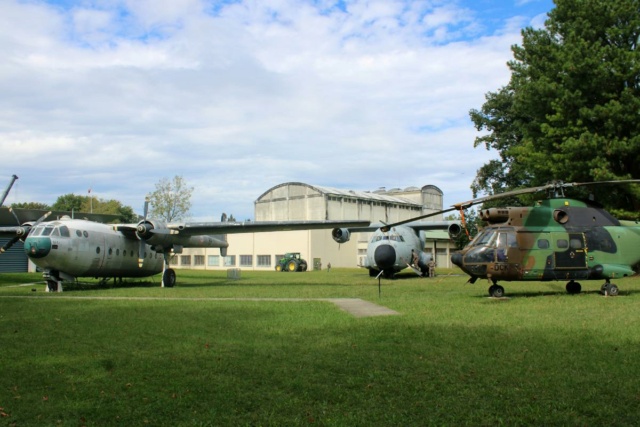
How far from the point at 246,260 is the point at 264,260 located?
2.88 metres

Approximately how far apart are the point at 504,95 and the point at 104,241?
33517mm

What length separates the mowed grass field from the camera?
5590mm

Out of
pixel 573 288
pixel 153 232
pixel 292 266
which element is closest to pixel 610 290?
pixel 573 288

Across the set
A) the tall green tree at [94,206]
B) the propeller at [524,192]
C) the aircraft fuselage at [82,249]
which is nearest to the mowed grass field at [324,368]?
the propeller at [524,192]

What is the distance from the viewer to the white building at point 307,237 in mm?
65188

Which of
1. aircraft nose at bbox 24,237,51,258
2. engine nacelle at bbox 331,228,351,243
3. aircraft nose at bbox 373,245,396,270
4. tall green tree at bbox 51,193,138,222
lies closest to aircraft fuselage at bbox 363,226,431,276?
aircraft nose at bbox 373,245,396,270

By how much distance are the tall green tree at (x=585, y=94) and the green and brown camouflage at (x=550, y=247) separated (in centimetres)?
980

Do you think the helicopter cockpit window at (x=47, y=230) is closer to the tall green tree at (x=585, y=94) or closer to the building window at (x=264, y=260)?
the tall green tree at (x=585, y=94)

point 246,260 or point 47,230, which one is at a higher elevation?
point 47,230

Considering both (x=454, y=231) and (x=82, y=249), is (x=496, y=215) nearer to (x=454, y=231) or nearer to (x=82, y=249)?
(x=454, y=231)

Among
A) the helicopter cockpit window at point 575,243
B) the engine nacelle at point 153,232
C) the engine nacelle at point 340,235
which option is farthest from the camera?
the engine nacelle at point 340,235

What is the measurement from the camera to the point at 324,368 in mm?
7574

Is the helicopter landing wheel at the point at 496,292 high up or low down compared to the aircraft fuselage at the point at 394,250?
down

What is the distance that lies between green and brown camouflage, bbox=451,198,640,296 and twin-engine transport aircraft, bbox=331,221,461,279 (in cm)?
1002
